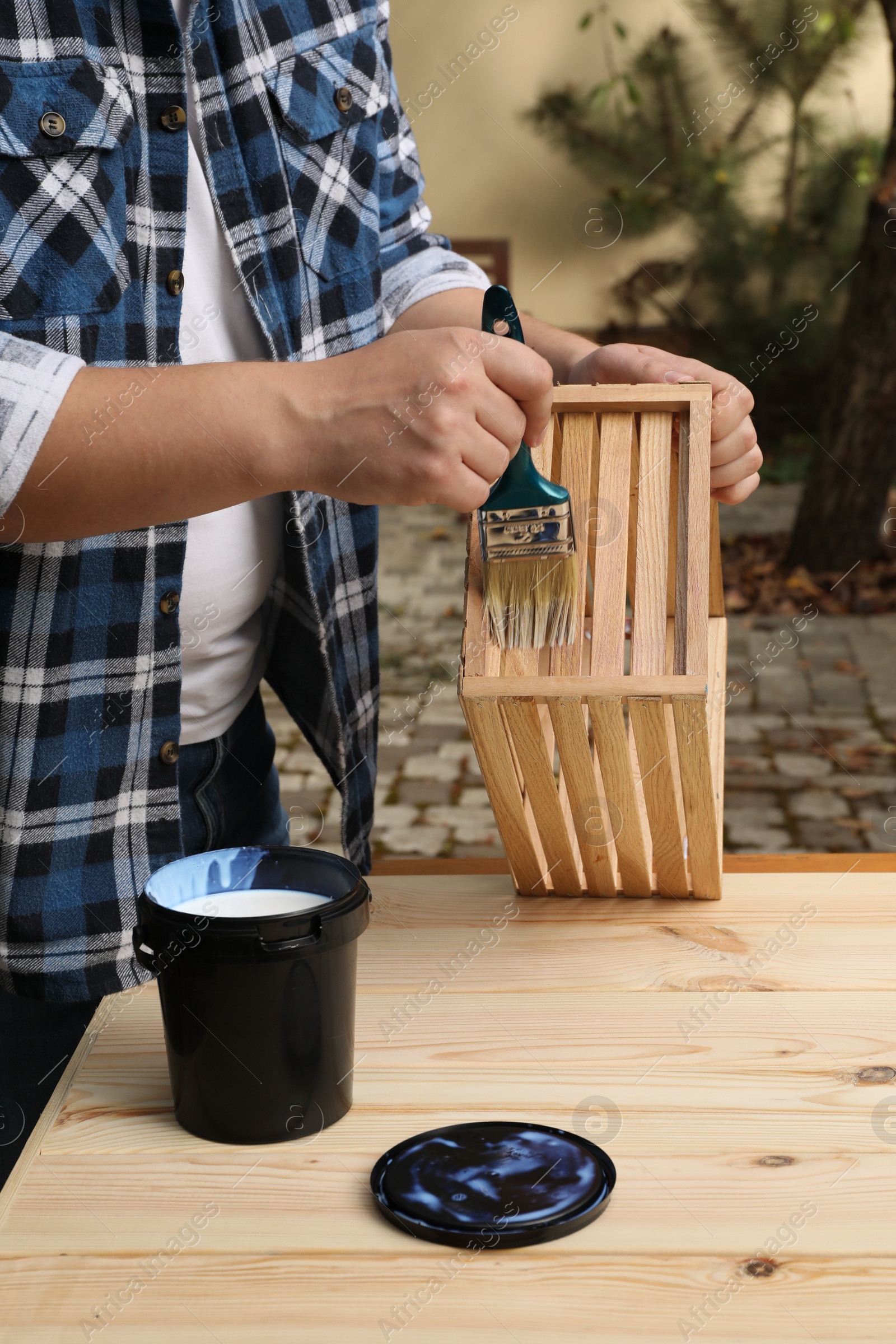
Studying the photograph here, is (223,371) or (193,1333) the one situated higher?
(223,371)

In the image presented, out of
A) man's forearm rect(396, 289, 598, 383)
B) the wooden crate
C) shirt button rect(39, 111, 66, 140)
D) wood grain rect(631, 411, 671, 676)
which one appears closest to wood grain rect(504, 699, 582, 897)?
the wooden crate

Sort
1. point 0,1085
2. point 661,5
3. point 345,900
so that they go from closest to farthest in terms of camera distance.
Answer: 1. point 345,900
2. point 0,1085
3. point 661,5

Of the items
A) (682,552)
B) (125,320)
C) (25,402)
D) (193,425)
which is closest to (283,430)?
(193,425)

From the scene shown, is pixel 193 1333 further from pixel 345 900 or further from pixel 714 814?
pixel 714 814

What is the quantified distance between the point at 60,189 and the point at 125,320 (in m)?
0.13

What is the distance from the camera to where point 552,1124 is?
0.95m

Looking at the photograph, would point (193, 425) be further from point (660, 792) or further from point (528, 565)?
point (660, 792)

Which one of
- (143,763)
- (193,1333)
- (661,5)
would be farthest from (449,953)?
(661,5)

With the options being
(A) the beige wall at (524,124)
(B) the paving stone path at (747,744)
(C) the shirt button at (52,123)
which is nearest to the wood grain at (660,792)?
(C) the shirt button at (52,123)

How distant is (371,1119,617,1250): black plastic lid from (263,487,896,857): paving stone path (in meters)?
2.58

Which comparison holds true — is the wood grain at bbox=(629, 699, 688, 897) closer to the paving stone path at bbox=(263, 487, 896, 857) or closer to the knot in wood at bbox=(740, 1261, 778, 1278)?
the knot in wood at bbox=(740, 1261, 778, 1278)

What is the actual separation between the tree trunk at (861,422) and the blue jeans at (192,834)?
5.00 meters

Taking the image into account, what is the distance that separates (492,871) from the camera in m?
1.47

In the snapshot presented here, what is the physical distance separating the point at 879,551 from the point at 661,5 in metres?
4.08
